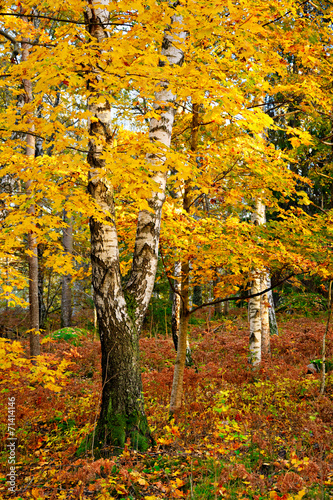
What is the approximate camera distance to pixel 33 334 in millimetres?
6727

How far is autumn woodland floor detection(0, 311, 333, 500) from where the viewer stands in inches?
131

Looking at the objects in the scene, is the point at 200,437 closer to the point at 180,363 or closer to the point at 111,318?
the point at 180,363

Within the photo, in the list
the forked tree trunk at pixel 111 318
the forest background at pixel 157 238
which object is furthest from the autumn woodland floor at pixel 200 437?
the forked tree trunk at pixel 111 318

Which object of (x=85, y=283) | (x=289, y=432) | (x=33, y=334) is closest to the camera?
(x=289, y=432)

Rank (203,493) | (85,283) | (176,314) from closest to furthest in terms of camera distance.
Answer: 1. (203,493)
2. (176,314)
3. (85,283)

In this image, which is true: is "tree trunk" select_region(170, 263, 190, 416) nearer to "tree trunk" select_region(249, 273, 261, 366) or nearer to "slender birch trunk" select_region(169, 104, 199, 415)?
"slender birch trunk" select_region(169, 104, 199, 415)

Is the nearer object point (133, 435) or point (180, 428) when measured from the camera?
point (133, 435)

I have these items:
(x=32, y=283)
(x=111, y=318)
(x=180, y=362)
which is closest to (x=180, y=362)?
(x=180, y=362)

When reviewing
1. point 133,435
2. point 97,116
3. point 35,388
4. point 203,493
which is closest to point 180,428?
point 133,435

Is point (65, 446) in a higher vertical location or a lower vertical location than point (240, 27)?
lower

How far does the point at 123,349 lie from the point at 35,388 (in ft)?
12.4

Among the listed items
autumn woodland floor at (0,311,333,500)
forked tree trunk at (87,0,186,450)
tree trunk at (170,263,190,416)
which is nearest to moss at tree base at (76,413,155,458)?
forked tree trunk at (87,0,186,450)

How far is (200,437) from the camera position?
4582mm

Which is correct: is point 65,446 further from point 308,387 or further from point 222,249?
point 308,387
